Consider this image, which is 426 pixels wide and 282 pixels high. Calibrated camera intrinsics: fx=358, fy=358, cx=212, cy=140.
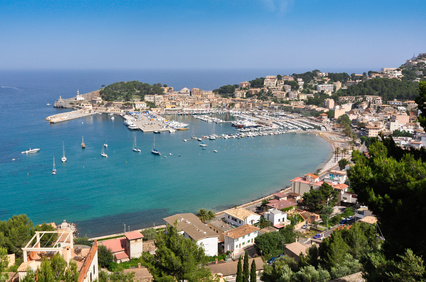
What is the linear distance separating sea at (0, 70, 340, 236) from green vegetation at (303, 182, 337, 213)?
306 centimetres

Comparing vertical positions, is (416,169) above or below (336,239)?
above

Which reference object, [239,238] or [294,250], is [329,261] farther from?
[239,238]

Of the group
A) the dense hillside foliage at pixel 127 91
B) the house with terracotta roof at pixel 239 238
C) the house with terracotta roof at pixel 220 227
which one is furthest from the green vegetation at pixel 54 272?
the dense hillside foliage at pixel 127 91

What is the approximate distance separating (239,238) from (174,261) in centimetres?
566

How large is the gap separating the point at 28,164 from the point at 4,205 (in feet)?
19.3

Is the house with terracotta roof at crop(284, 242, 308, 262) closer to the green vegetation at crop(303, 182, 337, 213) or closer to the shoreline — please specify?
the green vegetation at crop(303, 182, 337, 213)

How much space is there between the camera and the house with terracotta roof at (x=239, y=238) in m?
10.2

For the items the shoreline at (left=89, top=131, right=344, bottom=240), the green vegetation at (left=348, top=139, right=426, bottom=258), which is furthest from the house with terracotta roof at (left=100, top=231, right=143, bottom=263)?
the green vegetation at (left=348, top=139, right=426, bottom=258)

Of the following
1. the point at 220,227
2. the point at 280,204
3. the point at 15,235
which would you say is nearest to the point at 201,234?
the point at 220,227

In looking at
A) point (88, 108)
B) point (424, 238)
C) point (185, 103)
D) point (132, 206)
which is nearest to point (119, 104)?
point (88, 108)

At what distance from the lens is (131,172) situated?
63.1 feet

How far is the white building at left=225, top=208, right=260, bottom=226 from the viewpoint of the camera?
11808mm

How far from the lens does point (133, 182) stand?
17.6 metres

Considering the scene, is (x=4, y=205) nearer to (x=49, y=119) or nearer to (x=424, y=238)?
(x=424, y=238)
